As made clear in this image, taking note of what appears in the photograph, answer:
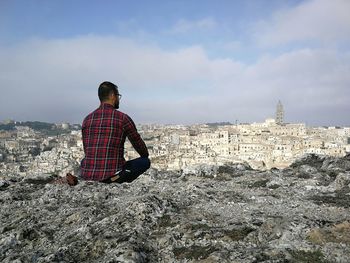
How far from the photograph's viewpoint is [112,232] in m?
5.95

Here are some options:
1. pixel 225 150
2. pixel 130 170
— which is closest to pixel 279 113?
pixel 225 150

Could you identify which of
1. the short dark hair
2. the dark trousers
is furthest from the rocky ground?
the short dark hair

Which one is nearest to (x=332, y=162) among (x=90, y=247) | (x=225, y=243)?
(x=225, y=243)

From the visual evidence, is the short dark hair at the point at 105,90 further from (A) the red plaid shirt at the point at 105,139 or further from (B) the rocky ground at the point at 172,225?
(B) the rocky ground at the point at 172,225

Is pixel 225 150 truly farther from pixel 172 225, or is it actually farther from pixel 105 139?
pixel 172 225

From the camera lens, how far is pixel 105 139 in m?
8.57

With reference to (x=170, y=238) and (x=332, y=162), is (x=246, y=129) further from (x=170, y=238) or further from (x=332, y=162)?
(x=170, y=238)

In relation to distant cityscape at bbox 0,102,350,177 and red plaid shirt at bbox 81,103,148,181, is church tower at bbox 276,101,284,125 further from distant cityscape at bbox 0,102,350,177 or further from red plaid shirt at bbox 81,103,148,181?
red plaid shirt at bbox 81,103,148,181

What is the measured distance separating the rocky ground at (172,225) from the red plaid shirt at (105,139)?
0.37 metres

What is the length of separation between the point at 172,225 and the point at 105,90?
3860 mm

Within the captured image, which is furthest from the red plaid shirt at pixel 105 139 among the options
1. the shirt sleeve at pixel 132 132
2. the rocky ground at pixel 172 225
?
the rocky ground at pixel 172 225

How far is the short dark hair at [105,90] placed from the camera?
8789mm

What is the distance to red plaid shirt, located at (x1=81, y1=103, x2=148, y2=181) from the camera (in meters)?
8.59

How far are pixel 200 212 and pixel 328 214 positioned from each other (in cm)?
232
